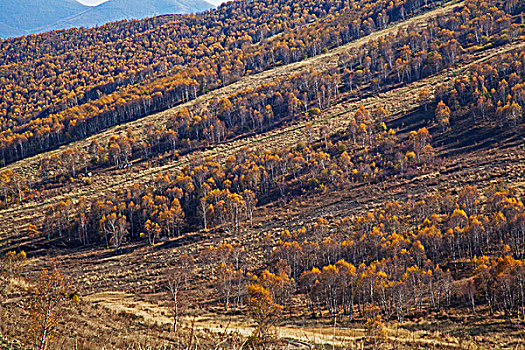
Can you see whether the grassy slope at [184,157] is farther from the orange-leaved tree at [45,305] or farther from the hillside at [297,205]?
the orange-leaved tree at [45,305]

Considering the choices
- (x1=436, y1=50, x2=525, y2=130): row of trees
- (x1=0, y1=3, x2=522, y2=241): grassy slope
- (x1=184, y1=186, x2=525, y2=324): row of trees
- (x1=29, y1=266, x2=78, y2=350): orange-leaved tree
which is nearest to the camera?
(x1=29, y1=266, x2=78, y2=350): orange-leaved tree

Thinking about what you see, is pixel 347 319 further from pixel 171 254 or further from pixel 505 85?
pixel 505 85

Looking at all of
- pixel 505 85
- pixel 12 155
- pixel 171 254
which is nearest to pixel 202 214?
pixel 171 254

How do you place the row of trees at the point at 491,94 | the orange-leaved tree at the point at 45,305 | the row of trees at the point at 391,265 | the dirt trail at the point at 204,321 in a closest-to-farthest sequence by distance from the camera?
the orange-leaved tree at the point at 45,305 → the dirt trail at the point at 204,321 → the row of trees at the point at 391,265 → the row of trees at the point at 491,94

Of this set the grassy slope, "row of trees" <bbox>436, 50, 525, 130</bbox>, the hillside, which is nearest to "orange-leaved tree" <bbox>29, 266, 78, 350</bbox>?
the hillside

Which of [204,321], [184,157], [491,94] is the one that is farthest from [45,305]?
[491,94]

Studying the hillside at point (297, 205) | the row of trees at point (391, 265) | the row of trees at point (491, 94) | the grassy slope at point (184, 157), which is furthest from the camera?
the grassy slope at point (184, 157)

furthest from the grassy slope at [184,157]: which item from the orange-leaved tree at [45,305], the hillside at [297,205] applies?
the orange-leaved tree at [45,305]

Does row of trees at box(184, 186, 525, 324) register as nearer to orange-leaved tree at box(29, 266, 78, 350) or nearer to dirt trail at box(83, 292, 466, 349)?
dirt trail at box(83, 292, 466, 349)
